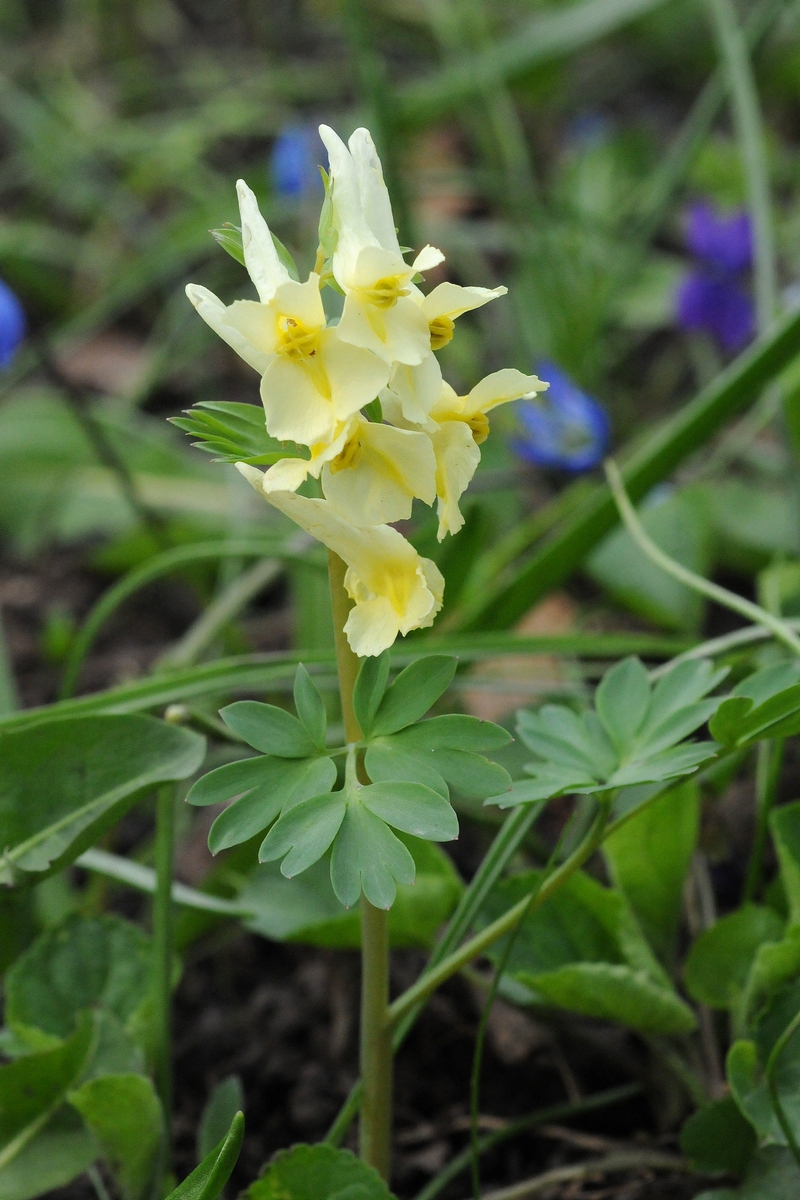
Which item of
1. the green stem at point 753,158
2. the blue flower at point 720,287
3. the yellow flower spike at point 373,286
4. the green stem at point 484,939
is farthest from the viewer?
the blue flower at point 720,287

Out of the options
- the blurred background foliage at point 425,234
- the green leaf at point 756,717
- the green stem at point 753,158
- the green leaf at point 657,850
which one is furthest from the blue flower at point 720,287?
the green leaf at point 756,717

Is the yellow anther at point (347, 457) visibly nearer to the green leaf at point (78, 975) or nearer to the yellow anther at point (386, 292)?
the yellow anther at point (386, 292)

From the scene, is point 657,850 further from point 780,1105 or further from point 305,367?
point 305,367

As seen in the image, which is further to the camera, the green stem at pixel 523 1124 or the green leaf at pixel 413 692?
the green stem at pixel 523 1124

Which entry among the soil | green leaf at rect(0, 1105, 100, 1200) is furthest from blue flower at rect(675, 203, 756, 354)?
green leaf at rect(0, 1105, 100, 1200)

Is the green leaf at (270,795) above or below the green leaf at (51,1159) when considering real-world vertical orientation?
above

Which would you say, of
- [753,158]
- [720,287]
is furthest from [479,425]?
[720,287]

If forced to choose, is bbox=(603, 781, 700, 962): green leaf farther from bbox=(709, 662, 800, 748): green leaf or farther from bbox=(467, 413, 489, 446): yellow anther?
bbox=(467, 413, 489, 446): yellow anther
